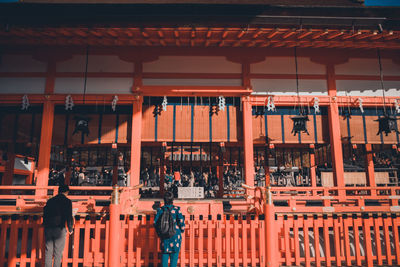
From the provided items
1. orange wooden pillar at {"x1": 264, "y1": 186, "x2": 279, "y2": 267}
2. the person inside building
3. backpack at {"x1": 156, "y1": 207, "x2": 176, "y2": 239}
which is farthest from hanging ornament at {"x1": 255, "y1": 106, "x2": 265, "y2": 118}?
the person inside building

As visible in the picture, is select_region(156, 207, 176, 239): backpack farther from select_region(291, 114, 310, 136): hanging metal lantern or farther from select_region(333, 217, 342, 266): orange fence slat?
select_region(291, 114, 310, 136): hanging metal lantern

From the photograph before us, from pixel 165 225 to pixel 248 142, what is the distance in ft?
17.9

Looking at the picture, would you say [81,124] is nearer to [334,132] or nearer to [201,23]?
[201,23]

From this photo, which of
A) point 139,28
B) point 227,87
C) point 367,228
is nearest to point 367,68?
point 227,87

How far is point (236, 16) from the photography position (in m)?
7.19

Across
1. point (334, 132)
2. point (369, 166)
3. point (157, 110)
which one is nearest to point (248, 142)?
point (334, 132)

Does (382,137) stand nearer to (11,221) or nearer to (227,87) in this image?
A: (227,87)

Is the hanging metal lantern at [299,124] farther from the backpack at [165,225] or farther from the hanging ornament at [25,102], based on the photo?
the hanging ornament at [25,102]

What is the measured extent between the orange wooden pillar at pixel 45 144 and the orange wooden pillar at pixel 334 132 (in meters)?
9.88

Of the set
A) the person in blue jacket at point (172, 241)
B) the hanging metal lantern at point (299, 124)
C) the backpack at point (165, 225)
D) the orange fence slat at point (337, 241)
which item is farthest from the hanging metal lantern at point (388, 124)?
the backpack at point (165, 225)

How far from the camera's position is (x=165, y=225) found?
14.1ft

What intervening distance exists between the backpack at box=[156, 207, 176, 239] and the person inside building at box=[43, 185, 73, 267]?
5.42ft

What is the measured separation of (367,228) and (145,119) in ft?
23.7

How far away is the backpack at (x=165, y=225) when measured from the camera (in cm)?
427
